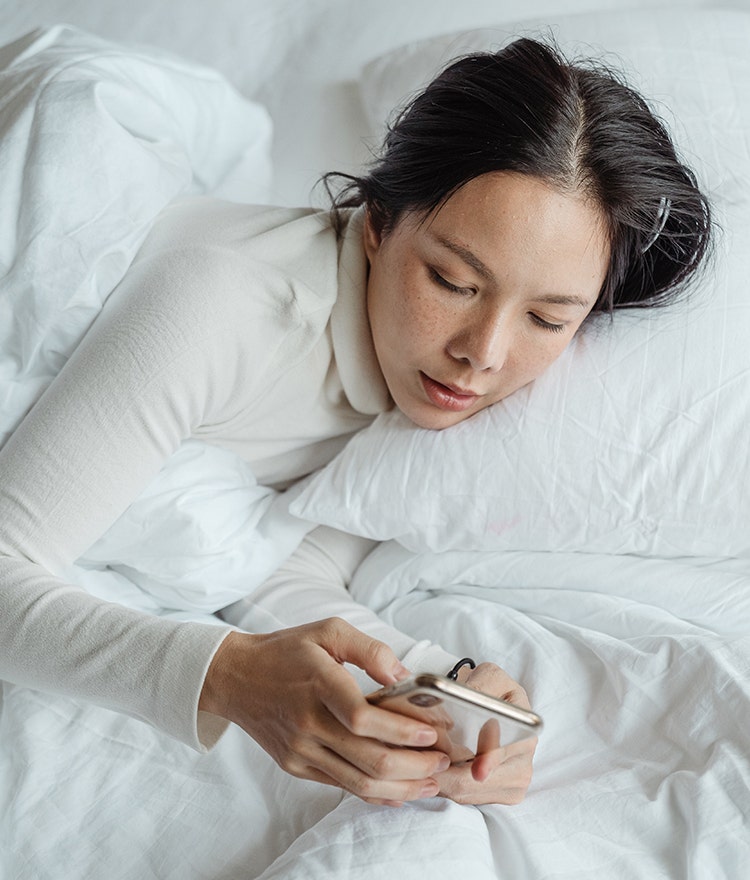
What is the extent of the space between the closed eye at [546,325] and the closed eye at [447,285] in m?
0.07

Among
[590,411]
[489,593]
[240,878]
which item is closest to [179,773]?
[240,878]

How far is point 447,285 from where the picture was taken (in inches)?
39.6

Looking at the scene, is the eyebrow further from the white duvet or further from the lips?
the white duvet

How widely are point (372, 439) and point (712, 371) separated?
0.37m

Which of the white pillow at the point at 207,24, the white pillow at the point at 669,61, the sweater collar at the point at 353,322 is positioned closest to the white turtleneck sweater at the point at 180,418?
the sweater collar at the point at 353,322

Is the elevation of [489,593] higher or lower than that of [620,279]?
lower

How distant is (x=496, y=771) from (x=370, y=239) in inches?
21.9

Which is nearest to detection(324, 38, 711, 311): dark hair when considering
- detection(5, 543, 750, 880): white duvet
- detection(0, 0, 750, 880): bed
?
detection(0, 0, 750, 880): bed

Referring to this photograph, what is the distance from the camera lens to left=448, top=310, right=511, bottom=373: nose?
100 cm

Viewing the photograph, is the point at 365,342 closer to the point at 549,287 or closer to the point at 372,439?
the point at 372,439

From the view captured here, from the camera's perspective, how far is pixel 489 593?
3.91 feet

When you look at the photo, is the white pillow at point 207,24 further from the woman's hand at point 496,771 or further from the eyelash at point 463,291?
the woman's hand at point 496,771

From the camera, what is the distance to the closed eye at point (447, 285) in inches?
39.4

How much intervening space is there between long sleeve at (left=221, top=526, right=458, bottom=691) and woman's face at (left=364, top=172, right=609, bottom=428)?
247 mm
